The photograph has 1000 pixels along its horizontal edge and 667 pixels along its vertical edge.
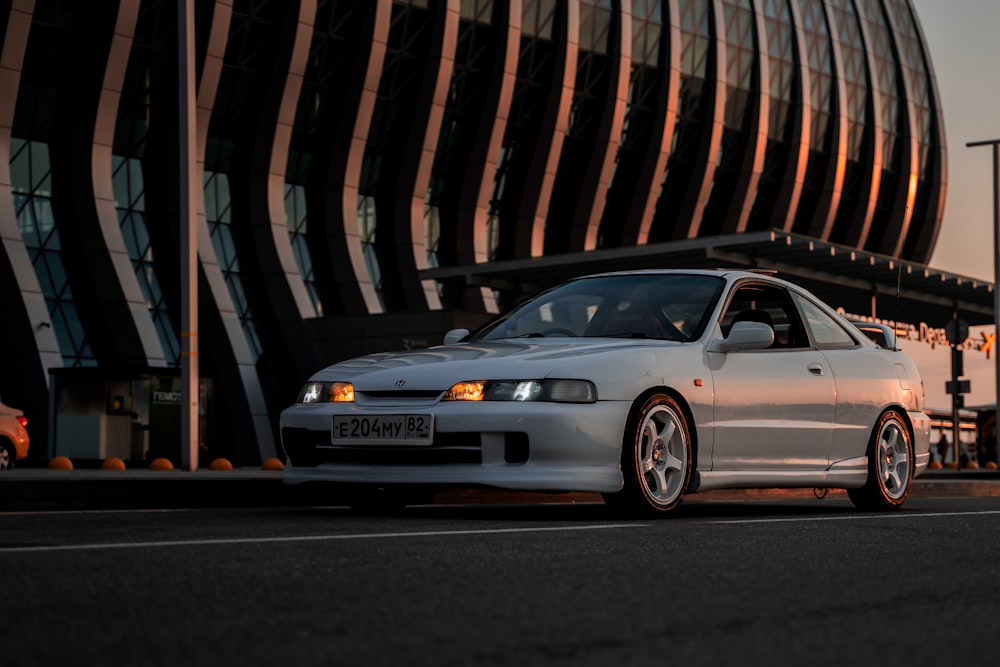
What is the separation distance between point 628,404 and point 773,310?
7.30 feet

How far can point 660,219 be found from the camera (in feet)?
158

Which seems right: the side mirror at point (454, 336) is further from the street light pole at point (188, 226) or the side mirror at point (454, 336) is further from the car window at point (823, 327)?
the street light pole at point (188, 226)

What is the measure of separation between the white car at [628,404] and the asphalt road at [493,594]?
749 millimetres

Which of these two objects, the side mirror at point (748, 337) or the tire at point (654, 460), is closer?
the tire at point (654, 460)

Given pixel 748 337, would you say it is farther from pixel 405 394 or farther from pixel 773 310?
pixel 405 394

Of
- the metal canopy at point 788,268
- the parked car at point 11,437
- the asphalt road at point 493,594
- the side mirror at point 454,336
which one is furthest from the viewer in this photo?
the metal canopy at point 788,268

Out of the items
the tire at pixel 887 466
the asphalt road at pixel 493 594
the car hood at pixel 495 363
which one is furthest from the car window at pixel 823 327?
the asphalt road at pixel 493 594

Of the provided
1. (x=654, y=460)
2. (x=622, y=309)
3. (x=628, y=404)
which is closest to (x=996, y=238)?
(x=622, y=309)

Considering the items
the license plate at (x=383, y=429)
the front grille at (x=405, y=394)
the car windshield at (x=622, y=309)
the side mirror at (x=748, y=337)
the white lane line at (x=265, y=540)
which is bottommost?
the white lane line at (x=265, y=540)

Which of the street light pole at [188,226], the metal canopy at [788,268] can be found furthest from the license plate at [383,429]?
the metal canopy at [788,268]

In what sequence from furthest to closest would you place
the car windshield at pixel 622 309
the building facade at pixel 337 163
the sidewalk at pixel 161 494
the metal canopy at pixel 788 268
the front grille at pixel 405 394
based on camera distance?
1. the building facade at pixel 337 163
2. the metal canopy at pixel 788 268
3. the sidewalk at pixel 161 494
4. the car windshield at pixel 622 309
5. the front grille at pixel 405 394

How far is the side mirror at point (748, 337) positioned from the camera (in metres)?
9.45

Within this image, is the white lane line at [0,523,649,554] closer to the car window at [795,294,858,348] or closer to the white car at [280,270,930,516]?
the white car at [280,270,930,516]

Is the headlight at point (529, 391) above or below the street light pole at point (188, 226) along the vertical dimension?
below
